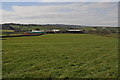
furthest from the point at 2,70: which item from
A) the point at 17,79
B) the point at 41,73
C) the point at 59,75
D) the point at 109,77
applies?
the point at 109,77

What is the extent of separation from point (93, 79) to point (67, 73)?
4.15 feet

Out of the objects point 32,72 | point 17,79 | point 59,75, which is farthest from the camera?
point 32,72

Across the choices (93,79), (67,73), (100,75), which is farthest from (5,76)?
(100,75)

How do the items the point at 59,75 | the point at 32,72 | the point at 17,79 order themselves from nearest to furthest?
the point at 17,79 < the point at 59,75 < the point at 32,72

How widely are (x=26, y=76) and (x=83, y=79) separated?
98.9 inches

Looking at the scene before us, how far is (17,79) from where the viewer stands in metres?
5.27

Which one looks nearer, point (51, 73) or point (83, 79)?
point (83, 79)

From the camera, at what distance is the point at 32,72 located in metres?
6.10

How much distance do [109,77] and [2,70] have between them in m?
5.16

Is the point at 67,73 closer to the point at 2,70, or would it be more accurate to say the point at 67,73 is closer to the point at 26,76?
the point at 26,76

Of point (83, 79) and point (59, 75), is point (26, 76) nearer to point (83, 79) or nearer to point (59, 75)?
point (59, 75)

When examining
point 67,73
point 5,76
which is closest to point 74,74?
point 67,73

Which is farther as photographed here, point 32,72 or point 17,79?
point 32,72

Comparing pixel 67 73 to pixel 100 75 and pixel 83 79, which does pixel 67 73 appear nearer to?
pixel 83 79
